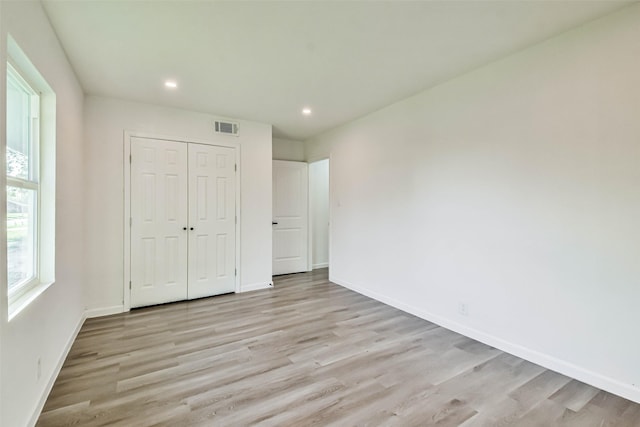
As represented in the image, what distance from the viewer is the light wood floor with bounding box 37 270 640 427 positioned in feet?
5.94

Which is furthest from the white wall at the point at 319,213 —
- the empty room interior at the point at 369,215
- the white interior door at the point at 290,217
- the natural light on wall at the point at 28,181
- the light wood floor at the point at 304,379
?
the natural light on wall at the point at 28,181

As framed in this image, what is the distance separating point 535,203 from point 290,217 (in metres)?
3.90

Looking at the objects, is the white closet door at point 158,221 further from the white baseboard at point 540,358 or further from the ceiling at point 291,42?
the white baseboard at point 540,358

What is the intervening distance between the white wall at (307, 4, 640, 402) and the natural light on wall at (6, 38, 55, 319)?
11.0ft

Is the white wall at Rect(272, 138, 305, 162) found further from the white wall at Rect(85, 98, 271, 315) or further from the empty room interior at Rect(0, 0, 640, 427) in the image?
the white wall at Rect(85, 98, 271, 315)

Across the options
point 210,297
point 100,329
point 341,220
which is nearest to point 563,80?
point 341,220

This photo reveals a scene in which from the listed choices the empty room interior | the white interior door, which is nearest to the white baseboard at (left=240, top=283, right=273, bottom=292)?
the empty room interior

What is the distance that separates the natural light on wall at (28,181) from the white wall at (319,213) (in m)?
4.17

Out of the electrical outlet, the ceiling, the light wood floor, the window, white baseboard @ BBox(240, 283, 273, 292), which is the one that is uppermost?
the ceiling

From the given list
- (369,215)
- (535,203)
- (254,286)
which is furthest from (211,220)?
(535,203)

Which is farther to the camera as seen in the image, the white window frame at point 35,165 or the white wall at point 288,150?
the white wall at point 288,150

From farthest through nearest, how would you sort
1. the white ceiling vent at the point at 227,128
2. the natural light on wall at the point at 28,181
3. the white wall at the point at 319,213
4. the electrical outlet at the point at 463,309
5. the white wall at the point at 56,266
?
the white wall at the point at 319,213
the white ceiling vent at the point at 227,128
the electrical outlet at the point at 463,309
the natural light on wall at the point at 28,181
the white wall at the point at 56,266

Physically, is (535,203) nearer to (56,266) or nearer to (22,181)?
(22,181)

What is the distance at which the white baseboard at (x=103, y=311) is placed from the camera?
3.42 meters
